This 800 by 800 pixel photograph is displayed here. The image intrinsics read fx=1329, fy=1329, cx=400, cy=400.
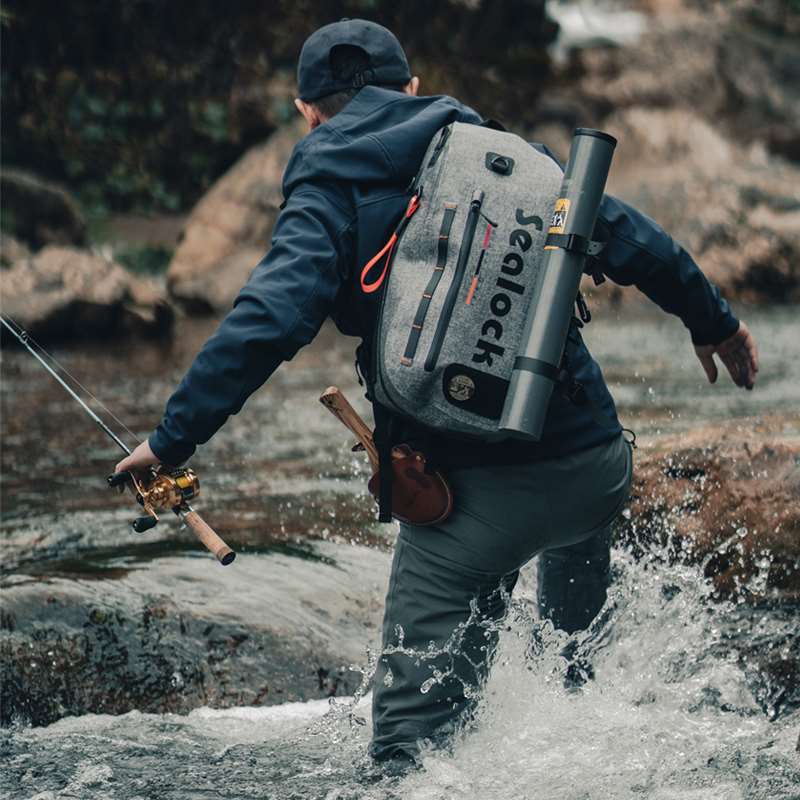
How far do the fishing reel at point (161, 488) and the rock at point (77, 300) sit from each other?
369 inches

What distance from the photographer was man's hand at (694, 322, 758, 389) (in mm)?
3906

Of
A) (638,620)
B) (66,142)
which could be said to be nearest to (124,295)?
(66,142)

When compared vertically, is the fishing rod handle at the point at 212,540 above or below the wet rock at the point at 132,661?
above

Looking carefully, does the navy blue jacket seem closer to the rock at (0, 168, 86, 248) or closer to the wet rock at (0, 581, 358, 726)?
the wet rock at (0, 581, 358, 726)

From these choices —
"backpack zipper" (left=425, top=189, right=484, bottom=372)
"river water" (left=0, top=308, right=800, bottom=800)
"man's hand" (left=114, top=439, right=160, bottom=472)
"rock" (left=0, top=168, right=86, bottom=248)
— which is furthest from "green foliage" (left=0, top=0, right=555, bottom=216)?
"backpack zipper" (left=425, top=189, right=484, bottom=372)

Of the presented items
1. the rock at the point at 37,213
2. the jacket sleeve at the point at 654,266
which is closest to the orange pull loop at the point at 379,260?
the jacket sleeve at the point at 654,266

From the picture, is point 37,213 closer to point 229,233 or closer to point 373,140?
point 229,233

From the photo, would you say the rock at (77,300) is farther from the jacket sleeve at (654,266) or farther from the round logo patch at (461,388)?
the round logo patch at (461,388)

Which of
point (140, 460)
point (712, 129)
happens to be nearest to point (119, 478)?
point (140, 460)

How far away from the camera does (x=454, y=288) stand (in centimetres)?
316

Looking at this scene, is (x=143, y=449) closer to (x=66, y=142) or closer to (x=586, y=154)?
(x=586, y=154)

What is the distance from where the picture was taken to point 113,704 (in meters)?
4.48

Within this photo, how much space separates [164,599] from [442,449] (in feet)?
6.21

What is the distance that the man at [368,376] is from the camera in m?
3.19
